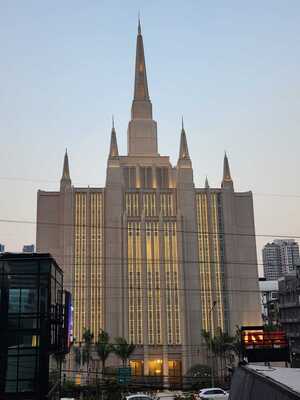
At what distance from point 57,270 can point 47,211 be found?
8618cm

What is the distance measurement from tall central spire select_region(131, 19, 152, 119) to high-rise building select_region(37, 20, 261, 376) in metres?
13.9

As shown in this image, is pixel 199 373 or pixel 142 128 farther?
pixel 142 128

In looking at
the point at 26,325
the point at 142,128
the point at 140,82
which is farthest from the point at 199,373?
the point at 140,82

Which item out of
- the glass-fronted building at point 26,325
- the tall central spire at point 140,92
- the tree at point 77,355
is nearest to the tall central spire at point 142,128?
the tall central spire at point 140,92

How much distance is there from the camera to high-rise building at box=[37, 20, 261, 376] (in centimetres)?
10775

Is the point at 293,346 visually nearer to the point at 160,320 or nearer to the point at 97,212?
the point at 160,320

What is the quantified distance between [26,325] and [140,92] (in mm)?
110982

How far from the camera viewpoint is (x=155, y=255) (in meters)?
113

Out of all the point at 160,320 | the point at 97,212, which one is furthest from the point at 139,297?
the point at 97,212

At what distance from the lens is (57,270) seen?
122 feet

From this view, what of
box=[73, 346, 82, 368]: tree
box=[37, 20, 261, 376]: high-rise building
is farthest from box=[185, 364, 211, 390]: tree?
box=[73, 346, 82, 368]: tree

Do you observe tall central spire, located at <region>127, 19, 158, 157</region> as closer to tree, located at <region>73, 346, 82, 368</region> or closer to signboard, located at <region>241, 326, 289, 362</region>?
tree, located at <region>73, 346, 82, 368</region>

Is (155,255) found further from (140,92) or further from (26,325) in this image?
(26,325)

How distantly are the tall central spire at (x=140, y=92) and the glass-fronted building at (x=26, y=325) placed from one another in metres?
102
